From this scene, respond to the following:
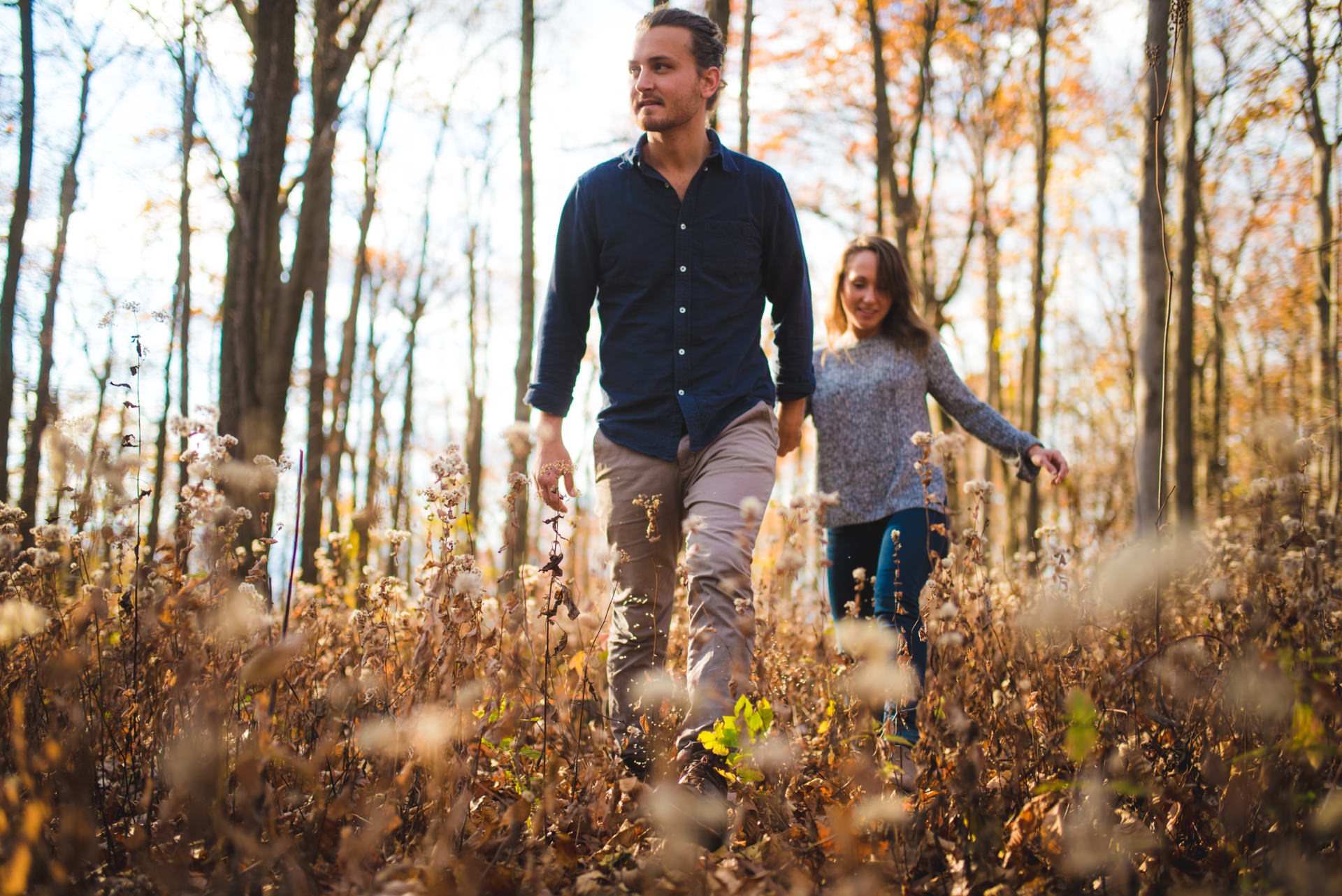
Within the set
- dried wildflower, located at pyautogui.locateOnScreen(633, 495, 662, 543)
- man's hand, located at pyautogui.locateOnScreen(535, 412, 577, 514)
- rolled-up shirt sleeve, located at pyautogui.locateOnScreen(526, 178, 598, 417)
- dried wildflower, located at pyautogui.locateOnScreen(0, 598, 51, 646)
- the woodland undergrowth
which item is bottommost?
the woodland undergrowth

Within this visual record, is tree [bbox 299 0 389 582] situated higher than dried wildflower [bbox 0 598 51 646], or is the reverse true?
tree [bbox 299 0 389 582]

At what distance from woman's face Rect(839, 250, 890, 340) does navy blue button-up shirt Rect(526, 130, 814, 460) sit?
79 centimetres

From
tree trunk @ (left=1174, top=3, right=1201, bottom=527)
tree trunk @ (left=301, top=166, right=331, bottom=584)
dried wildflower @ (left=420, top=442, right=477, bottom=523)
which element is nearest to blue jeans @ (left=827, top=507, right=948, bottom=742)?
dried wildflower @ (left=420, top=442, right=477, bottom=523)

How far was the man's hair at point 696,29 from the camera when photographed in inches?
108

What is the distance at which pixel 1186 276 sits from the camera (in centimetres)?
666

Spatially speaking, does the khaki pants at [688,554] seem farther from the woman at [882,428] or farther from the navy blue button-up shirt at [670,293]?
the woman at [882,428]

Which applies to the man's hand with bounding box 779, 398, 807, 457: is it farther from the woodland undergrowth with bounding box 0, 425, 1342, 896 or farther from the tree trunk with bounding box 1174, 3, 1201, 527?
the tree trunk with bounding box 1174, 3, 1201, 527

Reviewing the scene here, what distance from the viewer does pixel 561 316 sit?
2963mm

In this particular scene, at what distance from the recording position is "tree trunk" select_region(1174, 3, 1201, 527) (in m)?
6.20

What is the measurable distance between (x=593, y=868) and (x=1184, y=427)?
6.96m

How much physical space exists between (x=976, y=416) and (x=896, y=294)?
0.66 metres

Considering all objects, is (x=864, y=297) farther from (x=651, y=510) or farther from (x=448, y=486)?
(x=448, y=486)

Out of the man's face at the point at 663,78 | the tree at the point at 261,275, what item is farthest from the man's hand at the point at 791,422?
the tree at the point at 261,275

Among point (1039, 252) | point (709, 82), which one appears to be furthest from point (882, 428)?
point (1039, 252)
